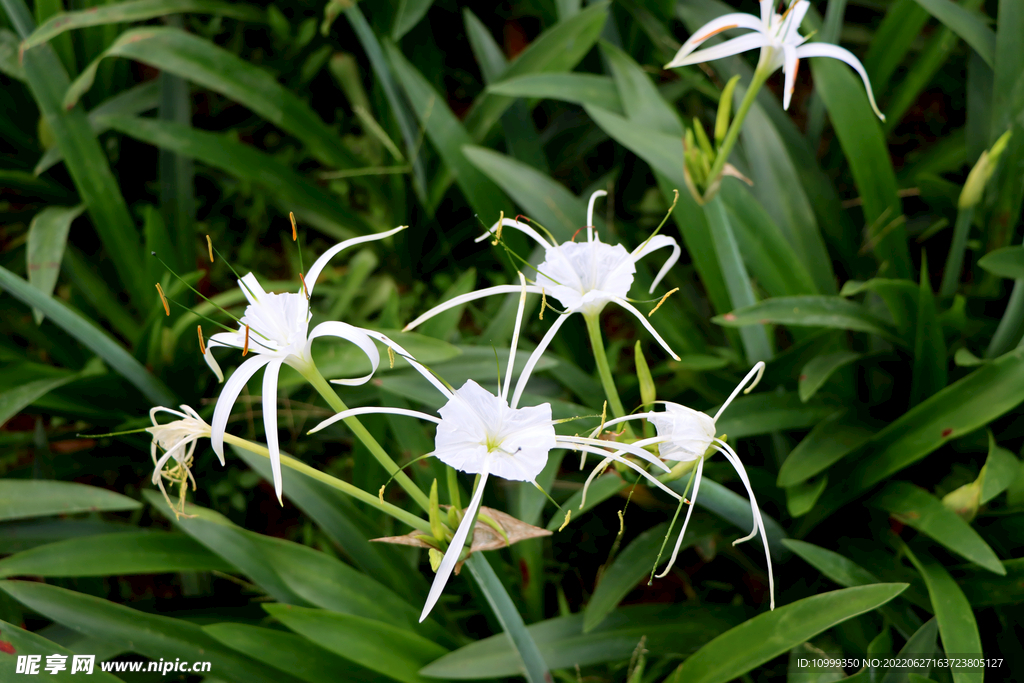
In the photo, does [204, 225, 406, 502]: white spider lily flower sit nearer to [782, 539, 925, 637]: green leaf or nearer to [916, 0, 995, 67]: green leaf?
[782, 539, 925, 637]: green leaf

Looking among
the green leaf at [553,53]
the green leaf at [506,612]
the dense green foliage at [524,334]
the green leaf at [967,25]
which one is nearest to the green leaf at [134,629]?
the dense green foliage at [524,334]

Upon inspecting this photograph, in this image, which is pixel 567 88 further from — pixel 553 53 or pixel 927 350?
pixel 927 350

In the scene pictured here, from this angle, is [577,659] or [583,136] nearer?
[577,659]

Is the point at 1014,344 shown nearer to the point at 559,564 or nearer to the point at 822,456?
the point at 822,456

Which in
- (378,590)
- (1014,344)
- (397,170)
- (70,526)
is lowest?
(378,590)

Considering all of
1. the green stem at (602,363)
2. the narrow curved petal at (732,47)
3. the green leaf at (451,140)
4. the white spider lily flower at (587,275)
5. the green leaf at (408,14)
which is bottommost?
the green stem at (602,363)

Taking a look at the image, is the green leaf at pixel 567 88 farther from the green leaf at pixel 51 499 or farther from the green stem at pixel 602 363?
the green leaf at pixel 51 499

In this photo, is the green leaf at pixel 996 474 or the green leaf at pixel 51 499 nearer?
the green leaf at pixel 996 474

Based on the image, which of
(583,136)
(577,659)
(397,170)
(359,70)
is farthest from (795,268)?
(359,70)
